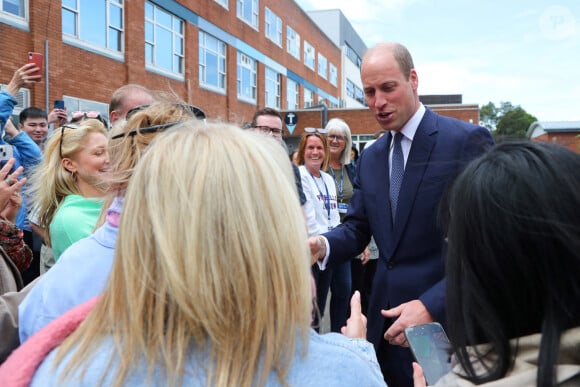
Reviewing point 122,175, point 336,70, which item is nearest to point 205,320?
point 122,175

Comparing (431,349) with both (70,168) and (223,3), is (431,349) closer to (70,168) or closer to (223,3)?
(70,168)

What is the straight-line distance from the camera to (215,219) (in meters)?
1.01

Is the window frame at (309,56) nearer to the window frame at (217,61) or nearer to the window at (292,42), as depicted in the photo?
the window at (292,42)

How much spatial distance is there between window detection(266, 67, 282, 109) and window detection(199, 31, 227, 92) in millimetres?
5787

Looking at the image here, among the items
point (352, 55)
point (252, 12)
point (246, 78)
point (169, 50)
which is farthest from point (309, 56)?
point (169, 50)

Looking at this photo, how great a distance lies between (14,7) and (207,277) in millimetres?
13022

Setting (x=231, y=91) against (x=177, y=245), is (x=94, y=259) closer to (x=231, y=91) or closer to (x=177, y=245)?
(x=177, y=245)

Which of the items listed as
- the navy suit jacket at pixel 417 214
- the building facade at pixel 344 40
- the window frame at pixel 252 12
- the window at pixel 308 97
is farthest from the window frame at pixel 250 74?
the navy suit jacket at pixel 417 214

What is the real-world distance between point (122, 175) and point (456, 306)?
127cm

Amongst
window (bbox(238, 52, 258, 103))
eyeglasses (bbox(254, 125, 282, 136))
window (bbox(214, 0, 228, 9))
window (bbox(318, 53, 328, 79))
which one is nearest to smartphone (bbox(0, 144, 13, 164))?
eyeglasses (bbox(254, 125, 282, 136))

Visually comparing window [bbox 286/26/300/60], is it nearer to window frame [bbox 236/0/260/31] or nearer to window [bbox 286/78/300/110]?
window [bbox 286/78/300/110]

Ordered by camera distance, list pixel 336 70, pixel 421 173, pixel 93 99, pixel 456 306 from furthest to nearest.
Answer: pixel 336 70 → pixel 93 99 → pixel 421 173 → pixel 456 306

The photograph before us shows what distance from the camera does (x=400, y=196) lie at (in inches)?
95.9

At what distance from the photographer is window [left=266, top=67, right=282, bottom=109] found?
94.9 feet
